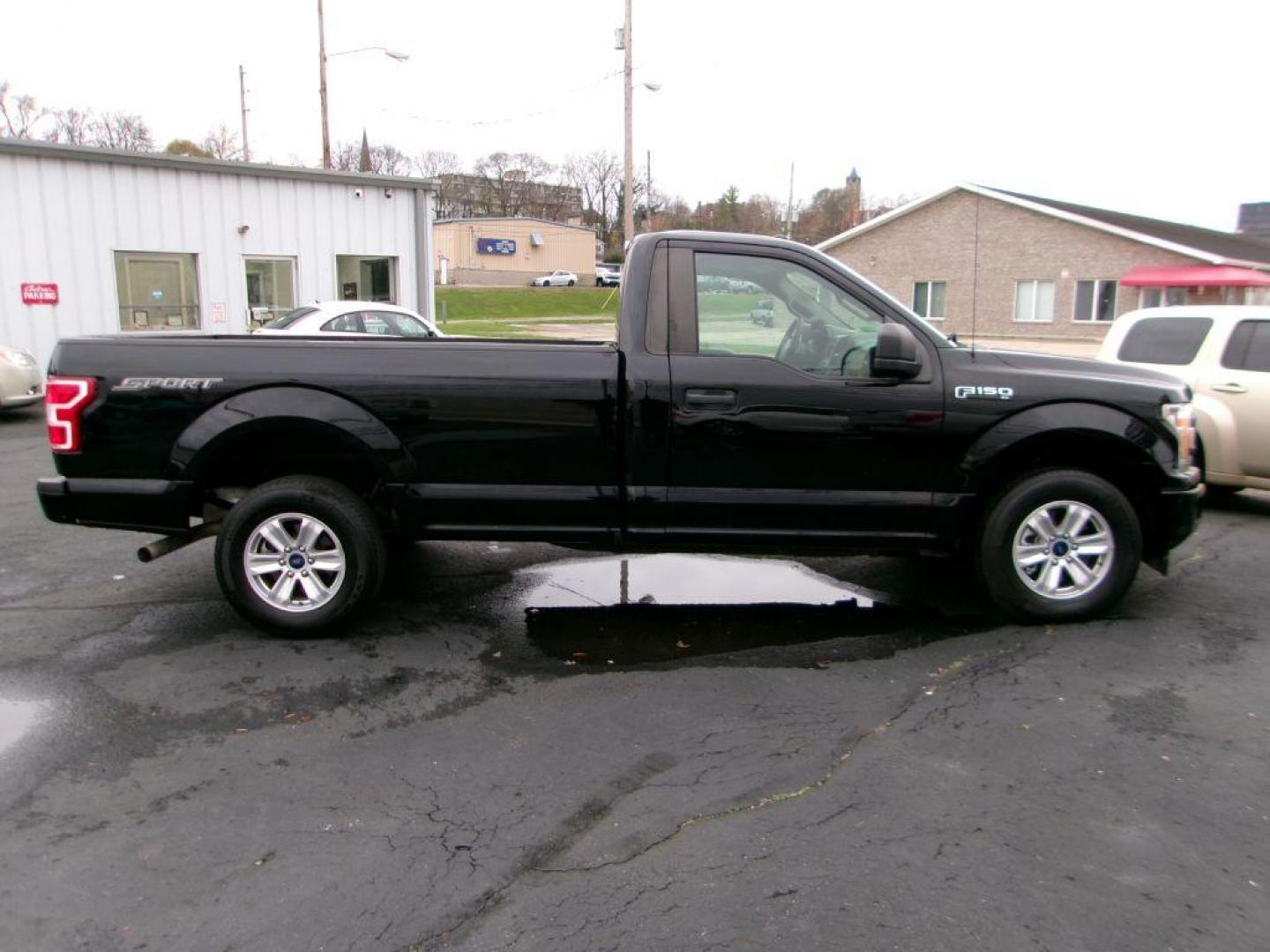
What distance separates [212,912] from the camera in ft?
9.23

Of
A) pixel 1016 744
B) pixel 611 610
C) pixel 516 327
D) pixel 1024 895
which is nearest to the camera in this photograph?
pixel 1024 895

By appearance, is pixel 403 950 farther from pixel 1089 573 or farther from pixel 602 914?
pixel 1089 573

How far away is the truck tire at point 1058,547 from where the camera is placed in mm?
5047

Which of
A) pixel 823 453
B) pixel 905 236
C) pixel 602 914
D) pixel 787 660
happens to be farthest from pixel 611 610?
pixel 905 236

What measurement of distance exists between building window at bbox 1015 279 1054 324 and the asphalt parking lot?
33927 mm

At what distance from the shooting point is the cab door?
4902 millimetres

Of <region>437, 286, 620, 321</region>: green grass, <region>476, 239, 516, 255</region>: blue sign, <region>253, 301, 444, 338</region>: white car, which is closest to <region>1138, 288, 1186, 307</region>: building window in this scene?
<region>437, 286, 620, 321</region>: green grass

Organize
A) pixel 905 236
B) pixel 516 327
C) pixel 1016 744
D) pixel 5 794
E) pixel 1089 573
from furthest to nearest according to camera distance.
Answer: pixel 905 236 → pixel 516 327 → pixel 1089 573 → pixel 1016 744 → pixel 5 794

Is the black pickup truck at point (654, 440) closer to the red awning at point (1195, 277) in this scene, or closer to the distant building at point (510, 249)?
the red awning at point (1195, 277)

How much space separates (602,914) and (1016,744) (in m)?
1.95

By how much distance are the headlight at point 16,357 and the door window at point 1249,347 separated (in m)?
13.9

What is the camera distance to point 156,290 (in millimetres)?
16188

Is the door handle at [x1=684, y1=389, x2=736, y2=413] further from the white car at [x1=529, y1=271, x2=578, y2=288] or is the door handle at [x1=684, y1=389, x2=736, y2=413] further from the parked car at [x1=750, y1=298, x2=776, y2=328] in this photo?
the white car at [x1=529, y1=271, x2=578, y2=288]

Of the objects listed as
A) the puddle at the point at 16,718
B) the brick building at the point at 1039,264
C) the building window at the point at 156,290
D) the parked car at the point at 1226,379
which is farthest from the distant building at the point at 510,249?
the puddle at the point at 16,718
